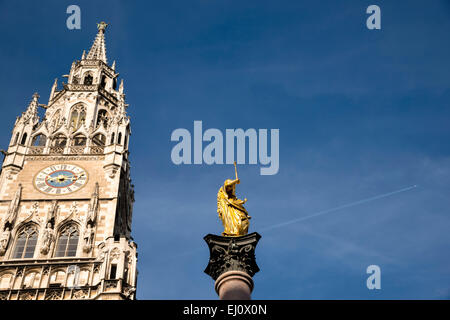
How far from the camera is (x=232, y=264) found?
19031 mm

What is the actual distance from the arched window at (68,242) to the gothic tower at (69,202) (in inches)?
2.6

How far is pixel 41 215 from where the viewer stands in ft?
138

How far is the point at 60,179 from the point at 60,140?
670 cm

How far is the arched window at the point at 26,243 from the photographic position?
39.6 metres

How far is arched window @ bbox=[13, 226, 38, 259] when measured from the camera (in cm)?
3962

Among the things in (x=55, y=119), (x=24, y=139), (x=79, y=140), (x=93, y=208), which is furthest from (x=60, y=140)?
(x=93, y=208)

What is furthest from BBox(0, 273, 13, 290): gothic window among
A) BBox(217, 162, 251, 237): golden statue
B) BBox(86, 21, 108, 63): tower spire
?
BBox(86, 21, 108, 63): tower spire

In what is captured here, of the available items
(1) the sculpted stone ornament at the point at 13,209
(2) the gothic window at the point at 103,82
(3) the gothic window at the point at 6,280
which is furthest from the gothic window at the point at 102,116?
(3) the gothic window at the point at 6,280

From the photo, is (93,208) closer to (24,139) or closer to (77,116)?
(24,139)

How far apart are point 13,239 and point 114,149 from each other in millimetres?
10766

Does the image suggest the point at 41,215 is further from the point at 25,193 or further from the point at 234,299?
the point at 234,299

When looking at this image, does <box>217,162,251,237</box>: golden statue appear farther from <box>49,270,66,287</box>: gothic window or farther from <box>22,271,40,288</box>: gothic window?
<box>22,271,40,288</box>: gothic window
